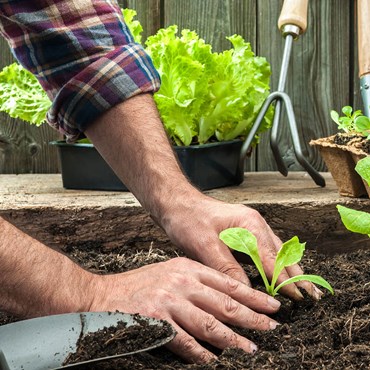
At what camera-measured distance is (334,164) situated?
7.32ft

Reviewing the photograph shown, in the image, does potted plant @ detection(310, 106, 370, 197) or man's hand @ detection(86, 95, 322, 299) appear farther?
potted plant @ detection(310, 106, 370, 197)

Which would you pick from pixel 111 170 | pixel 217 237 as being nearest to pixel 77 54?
pixel 217 237

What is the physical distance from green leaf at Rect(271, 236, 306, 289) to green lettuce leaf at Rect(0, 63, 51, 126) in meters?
1.45

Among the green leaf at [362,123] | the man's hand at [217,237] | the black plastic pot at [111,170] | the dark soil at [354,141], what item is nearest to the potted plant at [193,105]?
the black plastic pot at [111,170]

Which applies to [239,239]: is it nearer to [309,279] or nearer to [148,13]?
[309,279]

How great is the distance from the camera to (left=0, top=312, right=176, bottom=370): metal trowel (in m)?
1.15

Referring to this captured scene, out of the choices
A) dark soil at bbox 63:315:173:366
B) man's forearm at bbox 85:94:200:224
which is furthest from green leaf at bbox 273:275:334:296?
man's forearm at bbox 85:94:200:224

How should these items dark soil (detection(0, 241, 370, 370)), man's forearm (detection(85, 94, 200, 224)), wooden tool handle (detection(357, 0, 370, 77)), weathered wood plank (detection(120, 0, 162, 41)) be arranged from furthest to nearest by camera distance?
weathered wood plank (detection(120, 0, 162, 41)) < wooden tool handle (detection(357, 0, 370, 77)) < man's forearm (detection(85, 94, 200, 224)) < dark soil (detection(0, 241, 370, 370))

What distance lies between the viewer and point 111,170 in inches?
96.0

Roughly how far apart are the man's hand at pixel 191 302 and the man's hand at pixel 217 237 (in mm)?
105

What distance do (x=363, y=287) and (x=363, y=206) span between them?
70 cm

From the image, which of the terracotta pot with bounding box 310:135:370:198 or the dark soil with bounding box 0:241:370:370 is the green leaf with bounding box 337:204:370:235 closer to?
the dark soil with bounding box 0:241:370:370

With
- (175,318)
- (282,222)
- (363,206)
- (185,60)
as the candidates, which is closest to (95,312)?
(175,318)

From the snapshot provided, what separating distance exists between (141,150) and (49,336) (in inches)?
24.2
